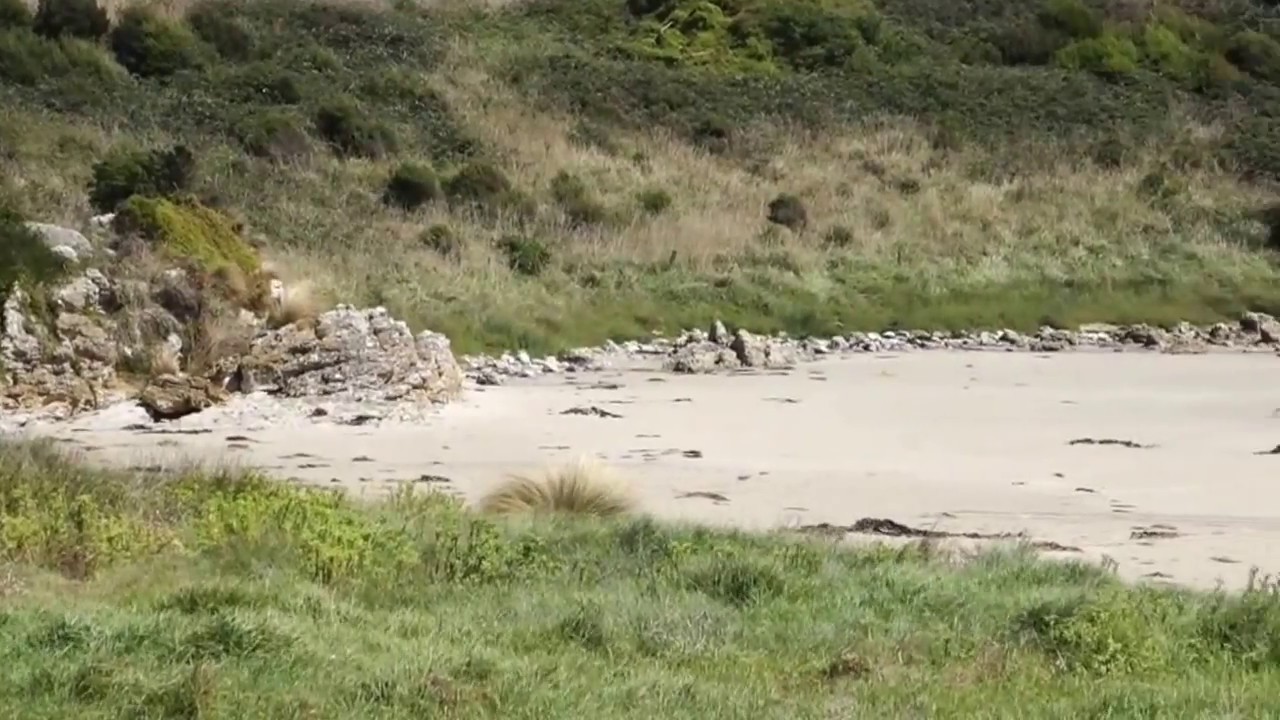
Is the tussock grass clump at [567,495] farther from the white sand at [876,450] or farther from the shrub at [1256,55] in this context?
Answer: the shrub at [1256,55]

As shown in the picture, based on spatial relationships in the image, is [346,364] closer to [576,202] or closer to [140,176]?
[140,176]

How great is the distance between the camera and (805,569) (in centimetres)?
747

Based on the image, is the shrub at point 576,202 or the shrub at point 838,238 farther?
the shrub at point 838,238

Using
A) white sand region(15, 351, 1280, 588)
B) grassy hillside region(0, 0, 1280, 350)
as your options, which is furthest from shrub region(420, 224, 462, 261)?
white sand region(15, 351, 1280, 588)

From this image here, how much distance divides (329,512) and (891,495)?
164 inches

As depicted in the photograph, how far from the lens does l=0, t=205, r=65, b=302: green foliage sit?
14.6m

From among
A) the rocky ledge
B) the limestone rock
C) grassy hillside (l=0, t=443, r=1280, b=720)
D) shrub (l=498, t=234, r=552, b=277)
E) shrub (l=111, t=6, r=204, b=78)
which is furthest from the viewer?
shrub (l=111, t=6, r=204, b=78)

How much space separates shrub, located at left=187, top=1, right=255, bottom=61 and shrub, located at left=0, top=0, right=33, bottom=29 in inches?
130

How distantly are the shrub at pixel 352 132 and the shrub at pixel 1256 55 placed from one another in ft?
80.6

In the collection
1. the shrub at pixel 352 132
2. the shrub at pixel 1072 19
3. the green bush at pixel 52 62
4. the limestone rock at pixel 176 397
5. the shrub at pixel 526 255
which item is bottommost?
the limestone rock at pixel 176 397

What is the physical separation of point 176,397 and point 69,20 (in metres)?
21.2

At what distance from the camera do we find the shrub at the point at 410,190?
2489 centimetres

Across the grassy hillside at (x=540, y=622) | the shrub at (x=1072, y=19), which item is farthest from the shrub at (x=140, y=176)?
the shrub at (x=1072, y=19)

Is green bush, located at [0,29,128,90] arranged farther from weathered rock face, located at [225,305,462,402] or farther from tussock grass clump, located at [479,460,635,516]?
tussock grass clump, located at [479,460,635,516]
